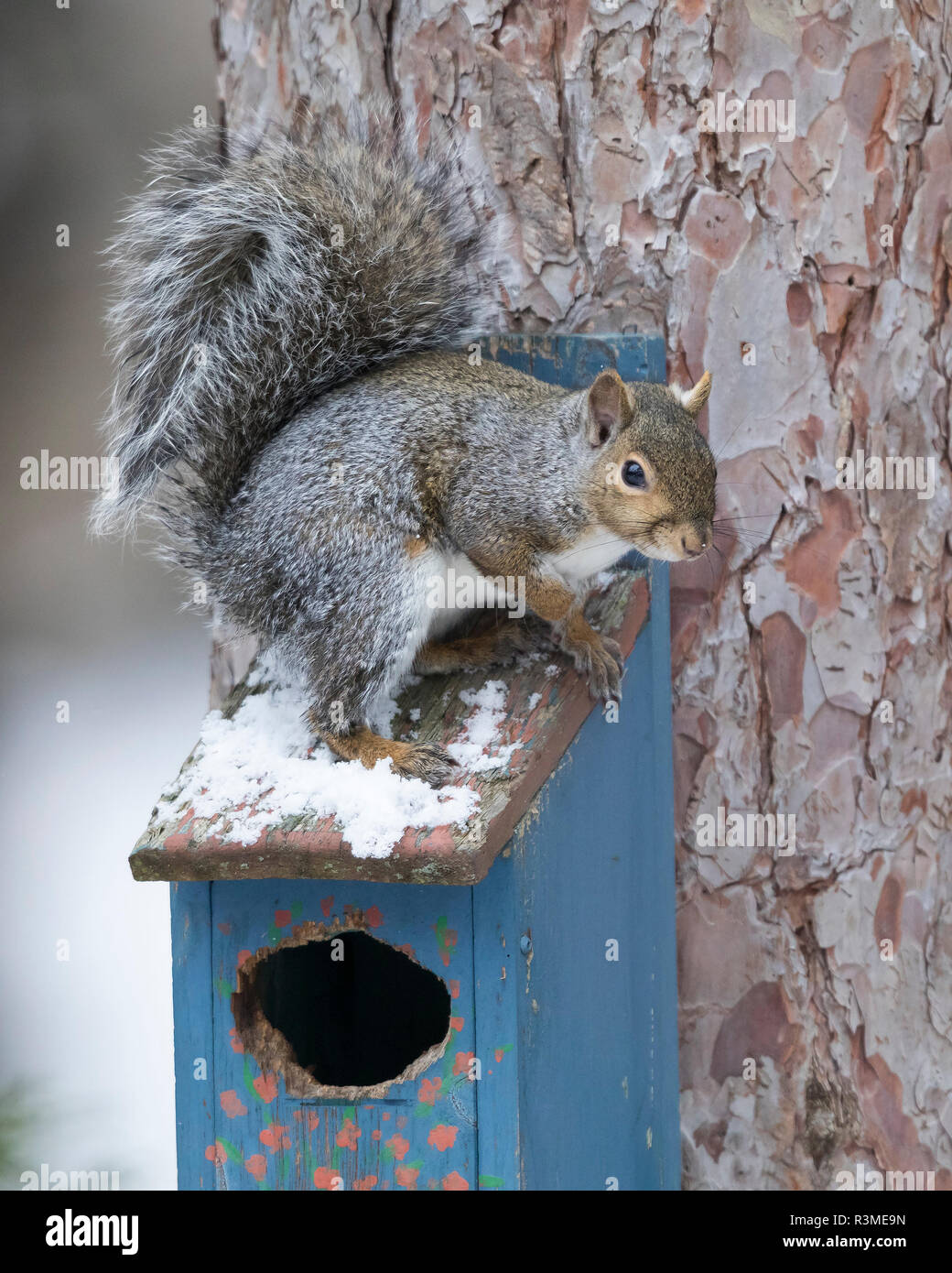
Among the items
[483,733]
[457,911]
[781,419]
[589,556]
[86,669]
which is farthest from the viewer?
[86,669]

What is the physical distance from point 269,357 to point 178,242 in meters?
0.18

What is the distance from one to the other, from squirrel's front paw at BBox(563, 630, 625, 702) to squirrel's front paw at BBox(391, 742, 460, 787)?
0.18 m

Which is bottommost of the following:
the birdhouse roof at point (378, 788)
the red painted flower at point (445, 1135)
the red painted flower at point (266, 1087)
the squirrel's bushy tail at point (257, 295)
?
the red painted flower at point (445, 1135)

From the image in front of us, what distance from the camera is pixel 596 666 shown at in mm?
1348

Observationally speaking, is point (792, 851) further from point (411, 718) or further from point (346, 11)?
point (346, 11)

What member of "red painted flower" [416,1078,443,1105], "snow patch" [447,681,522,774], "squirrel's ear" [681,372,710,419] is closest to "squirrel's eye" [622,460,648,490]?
"squirrel's ear" [681,372,710,419]

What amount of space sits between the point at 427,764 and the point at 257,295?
563 millimetres

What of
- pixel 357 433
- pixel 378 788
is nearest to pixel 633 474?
pixel 357 433

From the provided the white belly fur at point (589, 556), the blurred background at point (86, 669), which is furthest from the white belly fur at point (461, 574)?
the blurred background at point (86, 669)

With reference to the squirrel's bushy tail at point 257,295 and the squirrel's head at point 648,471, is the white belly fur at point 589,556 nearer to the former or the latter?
the squirrel's head at point 648,471

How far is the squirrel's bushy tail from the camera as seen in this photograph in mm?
1416

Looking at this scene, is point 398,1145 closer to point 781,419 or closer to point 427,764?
point 427,764

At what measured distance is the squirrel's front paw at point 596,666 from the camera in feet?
4.42

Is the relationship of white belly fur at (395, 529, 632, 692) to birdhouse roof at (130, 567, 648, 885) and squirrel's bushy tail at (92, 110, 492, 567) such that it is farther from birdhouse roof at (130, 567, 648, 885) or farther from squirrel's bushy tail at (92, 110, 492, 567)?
squirrel's bushy tail at (92, 110, 492, 567)
